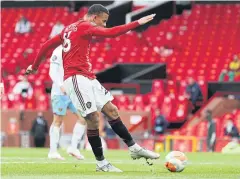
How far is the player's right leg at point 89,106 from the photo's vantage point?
11.8 m

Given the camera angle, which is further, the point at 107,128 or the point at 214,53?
the point at 214,53

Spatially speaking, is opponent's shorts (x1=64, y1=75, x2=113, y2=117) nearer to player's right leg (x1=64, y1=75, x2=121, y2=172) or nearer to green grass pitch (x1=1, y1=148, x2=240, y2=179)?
player's right leg (x1=64, y1=75, x2=121, y2=172)

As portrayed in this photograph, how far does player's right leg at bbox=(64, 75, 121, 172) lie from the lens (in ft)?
38.8

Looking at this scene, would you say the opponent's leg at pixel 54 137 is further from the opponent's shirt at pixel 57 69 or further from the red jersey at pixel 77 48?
the red jersey at pixel 77 48

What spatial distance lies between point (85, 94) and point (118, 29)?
1.18m

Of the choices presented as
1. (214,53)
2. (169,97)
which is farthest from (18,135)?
(214,53)

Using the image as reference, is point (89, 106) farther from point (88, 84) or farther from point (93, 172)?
point (93, 172)

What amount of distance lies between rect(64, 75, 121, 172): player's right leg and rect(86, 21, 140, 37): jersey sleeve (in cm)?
67

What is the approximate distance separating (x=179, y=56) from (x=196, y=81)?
378cm

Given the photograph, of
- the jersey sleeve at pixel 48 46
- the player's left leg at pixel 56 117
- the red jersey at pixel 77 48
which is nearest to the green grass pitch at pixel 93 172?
the red jersey at pixel 77 48

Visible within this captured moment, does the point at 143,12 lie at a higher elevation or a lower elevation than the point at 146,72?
higher

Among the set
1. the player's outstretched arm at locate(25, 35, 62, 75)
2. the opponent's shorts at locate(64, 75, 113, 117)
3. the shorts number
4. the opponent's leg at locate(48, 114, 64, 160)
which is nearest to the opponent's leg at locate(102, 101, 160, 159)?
the opponent's shorts at locate(64, 75, 113, 117)

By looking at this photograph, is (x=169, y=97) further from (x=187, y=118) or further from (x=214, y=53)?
(x=214, y=53)

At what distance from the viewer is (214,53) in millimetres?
33938
